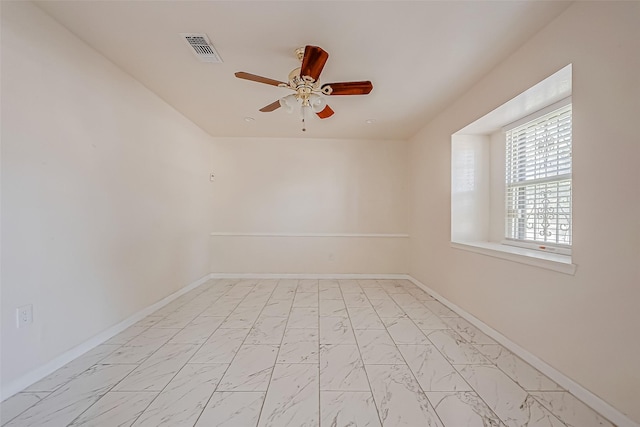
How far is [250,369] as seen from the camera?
181cm

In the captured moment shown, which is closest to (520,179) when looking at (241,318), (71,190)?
(241,318)

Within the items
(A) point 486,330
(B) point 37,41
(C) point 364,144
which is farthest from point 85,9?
(A) point 486,330

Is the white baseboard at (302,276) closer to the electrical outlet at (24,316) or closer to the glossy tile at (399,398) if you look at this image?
the glossy tile at (399,398)

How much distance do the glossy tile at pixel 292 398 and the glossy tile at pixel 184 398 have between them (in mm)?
392

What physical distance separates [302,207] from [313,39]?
2812mm

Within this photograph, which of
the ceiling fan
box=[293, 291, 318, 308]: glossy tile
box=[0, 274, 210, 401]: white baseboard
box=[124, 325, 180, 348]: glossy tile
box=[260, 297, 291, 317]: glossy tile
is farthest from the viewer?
box=[293, 291, 318, 308]: glossy tile

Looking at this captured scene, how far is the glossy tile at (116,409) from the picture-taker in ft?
4.40

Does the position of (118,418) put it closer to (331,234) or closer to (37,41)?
(37,41)

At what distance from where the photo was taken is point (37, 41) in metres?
1.66

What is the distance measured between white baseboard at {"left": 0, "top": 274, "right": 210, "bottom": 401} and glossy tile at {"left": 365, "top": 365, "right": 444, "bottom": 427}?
221 centimetres

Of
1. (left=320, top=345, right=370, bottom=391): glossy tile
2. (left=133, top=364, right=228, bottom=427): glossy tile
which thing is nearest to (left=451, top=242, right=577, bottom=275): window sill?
(left=320, top=345, right=370, bottom=391): glossy tile

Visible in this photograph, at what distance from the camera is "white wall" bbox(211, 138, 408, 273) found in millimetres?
4363

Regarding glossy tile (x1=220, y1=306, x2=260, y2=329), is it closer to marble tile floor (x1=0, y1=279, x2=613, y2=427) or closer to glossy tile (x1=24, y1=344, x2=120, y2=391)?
marble tile floor (x1=0, y1=279, x2=613, y2=427)

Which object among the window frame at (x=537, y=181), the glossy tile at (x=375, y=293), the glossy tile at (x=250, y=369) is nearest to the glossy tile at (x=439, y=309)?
the glossy tile at (x=375, y=293)
